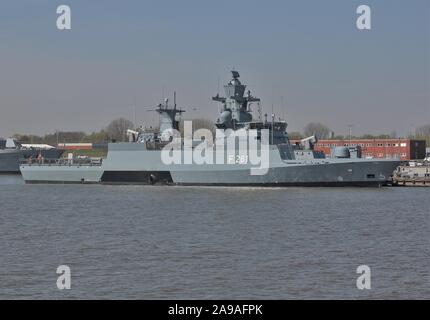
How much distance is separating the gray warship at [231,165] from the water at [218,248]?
7.66 meters

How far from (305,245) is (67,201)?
17.6 meters

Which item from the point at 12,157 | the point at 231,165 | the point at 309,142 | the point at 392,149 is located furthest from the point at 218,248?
the point at 392,149

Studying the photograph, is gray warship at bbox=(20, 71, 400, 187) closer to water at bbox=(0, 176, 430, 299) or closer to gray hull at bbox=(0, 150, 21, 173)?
water at bbox=(0, 176, 430, 299)

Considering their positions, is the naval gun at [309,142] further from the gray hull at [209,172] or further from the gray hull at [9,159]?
the gray hull at [9,159]

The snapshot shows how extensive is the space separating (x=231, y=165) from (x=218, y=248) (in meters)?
24.3

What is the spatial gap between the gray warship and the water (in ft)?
25.1

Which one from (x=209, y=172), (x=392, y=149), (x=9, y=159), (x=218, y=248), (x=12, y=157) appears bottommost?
(x=218, y=248)

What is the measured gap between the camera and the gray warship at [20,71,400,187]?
131 feet

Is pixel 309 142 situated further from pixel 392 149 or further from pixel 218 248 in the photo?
pixel 392 149

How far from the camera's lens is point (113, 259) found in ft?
54.2

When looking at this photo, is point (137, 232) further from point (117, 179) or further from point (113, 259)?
point (117, 179)

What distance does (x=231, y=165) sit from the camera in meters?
42.3

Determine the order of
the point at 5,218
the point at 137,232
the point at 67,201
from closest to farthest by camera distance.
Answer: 1. the point at 137,232
2. the point at 5,218
3. the point at 67,201
